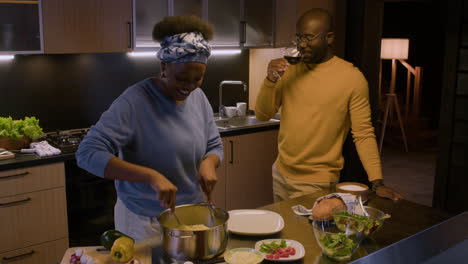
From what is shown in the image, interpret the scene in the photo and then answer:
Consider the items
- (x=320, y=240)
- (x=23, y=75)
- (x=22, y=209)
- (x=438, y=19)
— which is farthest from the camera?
(x=438, y=19)

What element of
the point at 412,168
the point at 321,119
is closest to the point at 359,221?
the point at 321,119

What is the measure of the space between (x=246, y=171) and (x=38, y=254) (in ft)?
5.50

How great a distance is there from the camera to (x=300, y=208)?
2137 mm

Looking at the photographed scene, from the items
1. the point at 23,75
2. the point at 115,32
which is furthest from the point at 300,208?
the point at 23,75

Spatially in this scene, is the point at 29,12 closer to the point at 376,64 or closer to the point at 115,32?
the point at 115,32

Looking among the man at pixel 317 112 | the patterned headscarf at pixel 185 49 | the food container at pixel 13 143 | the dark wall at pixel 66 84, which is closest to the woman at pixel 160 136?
the patterned headscarf at pixel 185 49

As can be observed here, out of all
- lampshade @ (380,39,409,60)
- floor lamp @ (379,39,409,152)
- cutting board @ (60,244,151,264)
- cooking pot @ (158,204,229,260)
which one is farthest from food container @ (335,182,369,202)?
lampshade @ (380,39,409,60)

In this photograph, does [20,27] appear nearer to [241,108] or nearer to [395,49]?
[241,108]

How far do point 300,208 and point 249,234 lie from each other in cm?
34

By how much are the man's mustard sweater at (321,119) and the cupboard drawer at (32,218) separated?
146 centimetres

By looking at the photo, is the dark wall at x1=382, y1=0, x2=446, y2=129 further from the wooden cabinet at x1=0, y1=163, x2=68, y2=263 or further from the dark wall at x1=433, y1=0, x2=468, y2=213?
the wooden cabinet at x1=0, y1=163, x2=68, y2=263

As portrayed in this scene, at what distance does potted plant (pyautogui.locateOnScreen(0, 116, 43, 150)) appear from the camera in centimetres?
319

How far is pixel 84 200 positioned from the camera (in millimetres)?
3352

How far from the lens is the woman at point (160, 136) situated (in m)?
1.81
